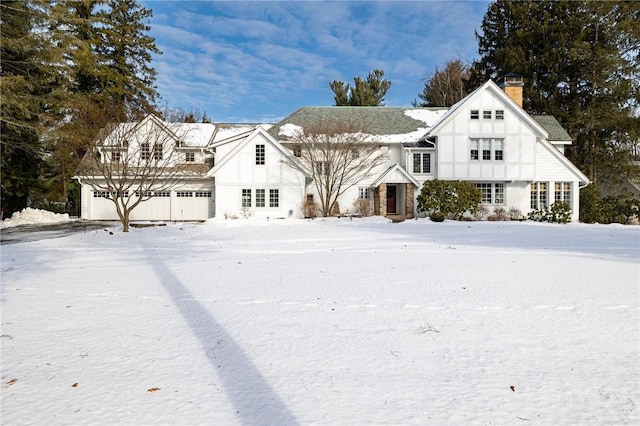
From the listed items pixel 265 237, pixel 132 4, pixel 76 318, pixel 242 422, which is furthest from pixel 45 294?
pixel 132 4

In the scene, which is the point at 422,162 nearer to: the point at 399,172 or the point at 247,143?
the point at 399,172

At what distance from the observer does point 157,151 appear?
2028 centimetres

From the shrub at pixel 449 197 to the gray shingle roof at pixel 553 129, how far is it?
10.2 metres

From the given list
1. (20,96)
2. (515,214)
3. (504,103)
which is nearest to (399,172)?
(515,214)

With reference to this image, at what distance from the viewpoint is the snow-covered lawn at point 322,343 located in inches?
123

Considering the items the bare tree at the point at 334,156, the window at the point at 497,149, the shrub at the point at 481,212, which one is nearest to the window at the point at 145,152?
the bare tree at the point at 334,156

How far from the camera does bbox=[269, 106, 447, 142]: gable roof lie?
28267mm

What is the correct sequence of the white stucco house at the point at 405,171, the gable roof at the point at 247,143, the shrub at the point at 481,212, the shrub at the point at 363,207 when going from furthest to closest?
the shrub at the point at 363,207 → the white stucco house at the point at 405,171 → the shrub at the point at 481,212 → the gable roof at the point at 247,143

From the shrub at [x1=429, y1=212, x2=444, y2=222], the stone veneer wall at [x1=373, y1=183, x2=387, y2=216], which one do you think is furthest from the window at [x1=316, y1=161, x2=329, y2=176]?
the shrub at [x1=429, y1=212, x2=444, y2=222]

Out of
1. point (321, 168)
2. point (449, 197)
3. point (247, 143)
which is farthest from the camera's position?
point (321, 168)

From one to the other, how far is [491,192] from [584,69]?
50.8 feet

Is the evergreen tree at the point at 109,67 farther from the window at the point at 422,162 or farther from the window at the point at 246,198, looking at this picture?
the window at the point at 422,162

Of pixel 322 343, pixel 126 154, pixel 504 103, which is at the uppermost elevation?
pixel 504 103

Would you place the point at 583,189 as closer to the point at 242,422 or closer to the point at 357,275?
the point at 357,275
